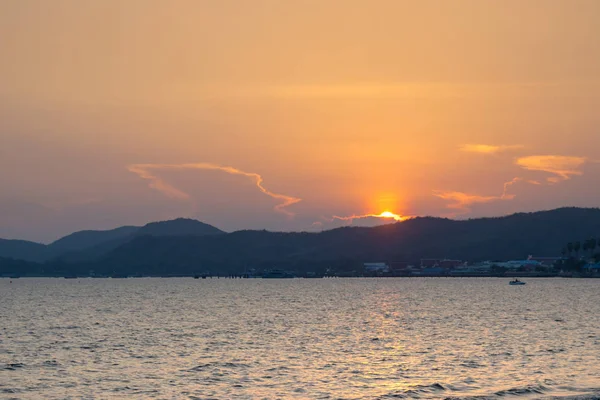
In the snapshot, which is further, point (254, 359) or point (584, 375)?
point (254, 359)

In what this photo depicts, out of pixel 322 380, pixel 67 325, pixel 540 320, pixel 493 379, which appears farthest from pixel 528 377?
pixel 67 325

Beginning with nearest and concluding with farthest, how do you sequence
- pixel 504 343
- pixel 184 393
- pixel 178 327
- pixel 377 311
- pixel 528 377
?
1. pixel 184 393
2. pixel 528 377
3. pixel 504 343
4. pixel 178 327
5. pixel 377 311

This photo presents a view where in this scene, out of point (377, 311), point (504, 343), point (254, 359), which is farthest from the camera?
point (377, 311)

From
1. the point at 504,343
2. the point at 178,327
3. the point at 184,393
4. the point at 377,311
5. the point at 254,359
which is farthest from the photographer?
the point at 377,311

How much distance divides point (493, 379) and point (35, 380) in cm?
4192

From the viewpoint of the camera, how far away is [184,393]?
66.4 metres

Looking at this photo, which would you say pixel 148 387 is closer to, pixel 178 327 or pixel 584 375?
pixel 584 375

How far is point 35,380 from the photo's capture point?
74188 mm

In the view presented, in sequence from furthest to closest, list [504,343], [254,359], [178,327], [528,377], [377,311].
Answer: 1. [377,311]
2. [178,327]
3. [504,343]
4. [254,359]
5. [528,377]

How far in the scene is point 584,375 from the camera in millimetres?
72500

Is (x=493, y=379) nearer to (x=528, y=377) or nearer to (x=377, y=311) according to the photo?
(x=528, y=377)

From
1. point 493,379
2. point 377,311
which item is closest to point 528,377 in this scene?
point 493,379

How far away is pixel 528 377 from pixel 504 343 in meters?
30.1

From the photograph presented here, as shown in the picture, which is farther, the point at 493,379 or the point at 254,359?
the point at 254,359
